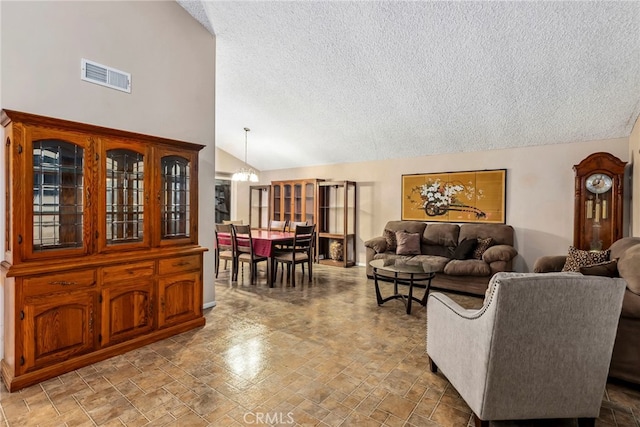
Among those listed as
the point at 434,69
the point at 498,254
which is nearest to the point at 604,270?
the point at 498,254

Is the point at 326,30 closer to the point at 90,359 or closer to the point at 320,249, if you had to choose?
the point at 90,359

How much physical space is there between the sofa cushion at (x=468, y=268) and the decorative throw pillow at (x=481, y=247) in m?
0.21

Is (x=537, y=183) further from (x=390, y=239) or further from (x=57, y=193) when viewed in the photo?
(x=57, y=193)

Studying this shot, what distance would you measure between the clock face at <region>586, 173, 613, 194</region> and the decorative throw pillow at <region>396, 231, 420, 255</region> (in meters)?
2.38

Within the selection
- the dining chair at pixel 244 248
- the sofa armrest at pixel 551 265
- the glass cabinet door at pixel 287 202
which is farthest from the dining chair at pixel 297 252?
the sofa armrest at pixel 551 265

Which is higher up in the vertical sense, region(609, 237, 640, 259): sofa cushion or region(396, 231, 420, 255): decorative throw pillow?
region(609, 237, 640, 259): sofa cushion

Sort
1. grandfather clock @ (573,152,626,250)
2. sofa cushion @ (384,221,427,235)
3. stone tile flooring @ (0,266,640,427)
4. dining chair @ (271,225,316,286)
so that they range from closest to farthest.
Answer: stone tile flooring @ (0,266,640,427)
grandfather clock @ (573,152,626,250)
dining chair @ (271,225,316,286)
sofa cushion @ (384,221,427,235)

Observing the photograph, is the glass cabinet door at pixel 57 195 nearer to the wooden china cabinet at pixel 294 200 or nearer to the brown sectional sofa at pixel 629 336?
the brown sectional sofa at pixel 629 336

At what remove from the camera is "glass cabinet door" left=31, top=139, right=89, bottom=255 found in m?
2.38

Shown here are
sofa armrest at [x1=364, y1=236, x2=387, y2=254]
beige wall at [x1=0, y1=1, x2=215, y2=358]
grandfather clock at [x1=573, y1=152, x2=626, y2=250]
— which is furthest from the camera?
sofa armrest at [x1=364, y1=236, x2=387, y2=254]

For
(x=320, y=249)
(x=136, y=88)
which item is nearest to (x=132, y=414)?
(x=136, y=88)

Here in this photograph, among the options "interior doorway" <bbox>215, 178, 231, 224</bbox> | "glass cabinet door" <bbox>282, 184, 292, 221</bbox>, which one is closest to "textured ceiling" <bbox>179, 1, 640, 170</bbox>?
"glass cabinet door" <bbox>282, 184, 292, 221</bbox>

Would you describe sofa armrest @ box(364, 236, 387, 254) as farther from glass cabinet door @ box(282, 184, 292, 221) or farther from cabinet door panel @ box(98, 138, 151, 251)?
cabinet door panel @ box(98, 138, 151, 251)

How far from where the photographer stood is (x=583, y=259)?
3510mm
